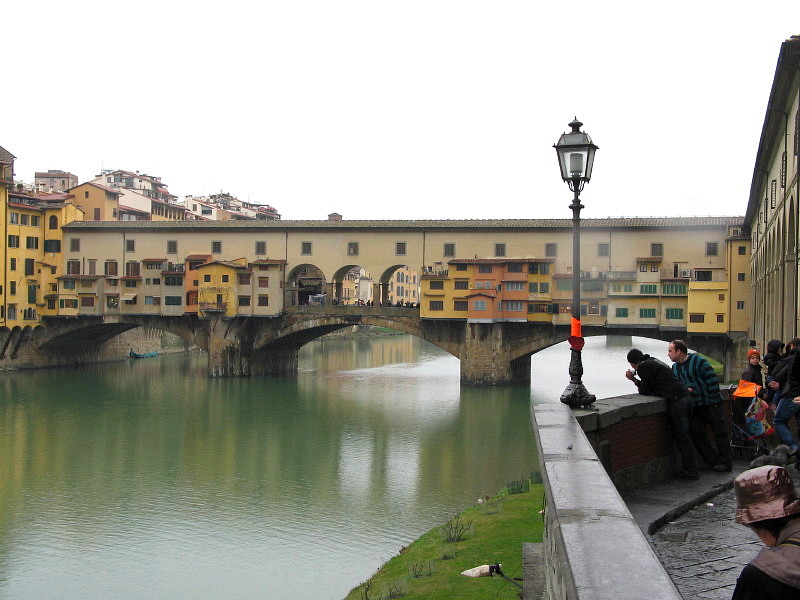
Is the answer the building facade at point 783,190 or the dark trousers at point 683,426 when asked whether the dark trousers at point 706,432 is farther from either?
the building facade at point 783,190

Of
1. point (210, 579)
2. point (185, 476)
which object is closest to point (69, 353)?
point (185, 476)

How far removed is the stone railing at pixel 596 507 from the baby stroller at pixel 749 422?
1.61 meters

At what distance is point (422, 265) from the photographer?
40.7 m

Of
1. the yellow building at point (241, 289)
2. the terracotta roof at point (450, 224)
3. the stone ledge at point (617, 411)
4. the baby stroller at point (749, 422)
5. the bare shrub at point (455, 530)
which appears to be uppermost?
the terracotta roof at point (450, 224)

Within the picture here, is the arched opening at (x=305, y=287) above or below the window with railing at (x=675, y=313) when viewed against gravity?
above

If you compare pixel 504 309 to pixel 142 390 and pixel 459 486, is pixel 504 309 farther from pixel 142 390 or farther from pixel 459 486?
pixel 459 486

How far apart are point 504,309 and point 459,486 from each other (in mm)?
19721

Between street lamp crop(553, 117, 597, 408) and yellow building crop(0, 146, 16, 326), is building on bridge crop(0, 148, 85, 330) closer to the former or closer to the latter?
yellow building crop(0, 146, 16, 326)

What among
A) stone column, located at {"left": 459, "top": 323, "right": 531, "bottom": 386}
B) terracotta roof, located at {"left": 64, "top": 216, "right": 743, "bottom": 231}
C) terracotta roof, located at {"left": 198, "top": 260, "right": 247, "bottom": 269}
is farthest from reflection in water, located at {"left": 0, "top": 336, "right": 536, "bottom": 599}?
terracotta roof, located at {"left": 64, "top": 216, "right": 743, "bottom": 231}

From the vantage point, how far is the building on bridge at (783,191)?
45.5ft

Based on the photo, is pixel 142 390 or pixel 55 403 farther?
pixel 142 390

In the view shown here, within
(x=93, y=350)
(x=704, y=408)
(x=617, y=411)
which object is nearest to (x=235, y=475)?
(x=704, y=408)

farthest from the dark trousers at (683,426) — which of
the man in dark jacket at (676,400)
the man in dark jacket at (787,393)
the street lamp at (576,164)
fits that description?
the street lamp at (576,164)

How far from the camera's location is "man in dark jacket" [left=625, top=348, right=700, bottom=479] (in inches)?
289
